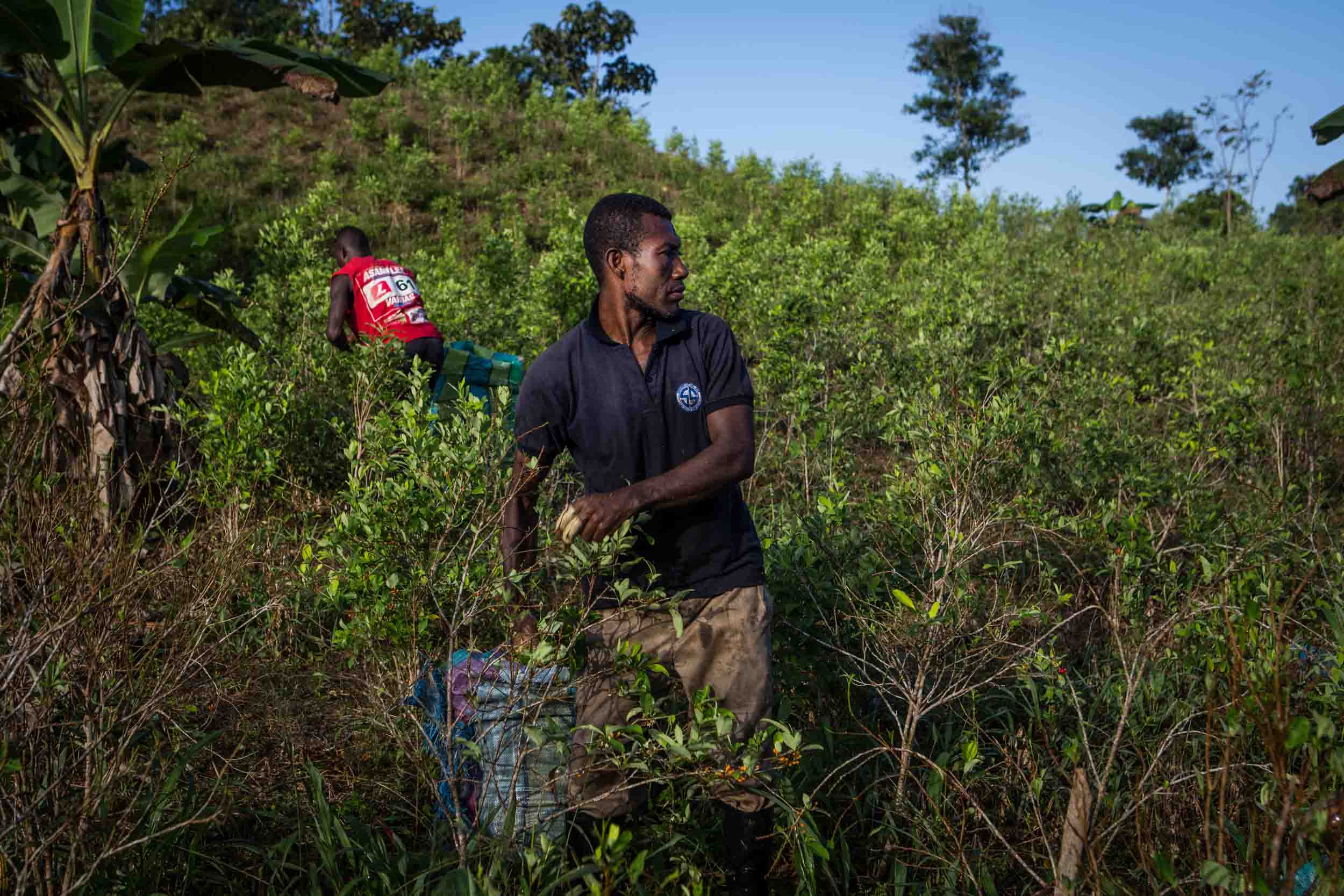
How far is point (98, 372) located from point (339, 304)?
5.39 ft

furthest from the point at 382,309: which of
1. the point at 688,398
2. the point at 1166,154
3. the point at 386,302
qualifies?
the point at 1166,154

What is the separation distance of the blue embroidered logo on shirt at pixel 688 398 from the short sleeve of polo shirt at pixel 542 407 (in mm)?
312

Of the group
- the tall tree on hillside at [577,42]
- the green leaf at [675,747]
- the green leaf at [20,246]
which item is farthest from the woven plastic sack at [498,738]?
the tall tree on hillside at [577,42]

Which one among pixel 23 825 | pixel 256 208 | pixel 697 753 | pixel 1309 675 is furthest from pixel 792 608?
pixel 256 208

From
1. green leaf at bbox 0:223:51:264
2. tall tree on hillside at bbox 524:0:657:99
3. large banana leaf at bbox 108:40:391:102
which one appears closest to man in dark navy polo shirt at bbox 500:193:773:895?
large banana leaf at bbox 108:40:391:102

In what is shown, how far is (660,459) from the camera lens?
2.56 meters

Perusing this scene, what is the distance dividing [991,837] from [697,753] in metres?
1.31

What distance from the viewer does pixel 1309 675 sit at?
311cm

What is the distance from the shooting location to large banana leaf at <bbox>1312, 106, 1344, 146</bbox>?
445 centimetres

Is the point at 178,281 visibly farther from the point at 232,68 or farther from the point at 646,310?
the point at 646,310

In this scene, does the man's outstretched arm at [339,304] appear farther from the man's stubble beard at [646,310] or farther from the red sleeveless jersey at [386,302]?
the man's stubble beard at [646,310]

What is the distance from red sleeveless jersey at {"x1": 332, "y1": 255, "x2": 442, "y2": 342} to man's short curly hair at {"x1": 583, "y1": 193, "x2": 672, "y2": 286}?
10.9 ft

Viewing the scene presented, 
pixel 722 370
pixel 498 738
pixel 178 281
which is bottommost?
pixel 498 738

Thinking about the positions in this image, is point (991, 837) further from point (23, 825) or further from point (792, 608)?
point (23, 825)
